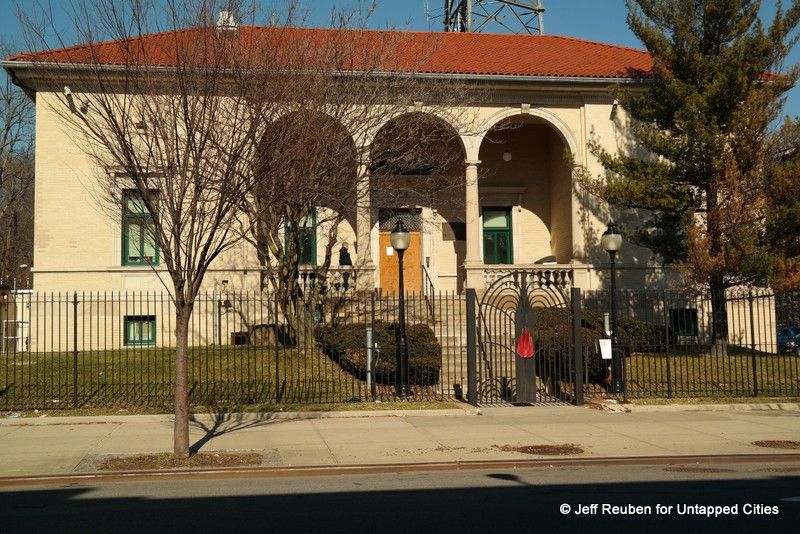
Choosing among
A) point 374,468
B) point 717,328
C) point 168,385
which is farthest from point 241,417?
point 717,328

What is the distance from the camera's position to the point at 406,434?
13.2 m

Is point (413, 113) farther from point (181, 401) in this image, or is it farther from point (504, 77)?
point (181, 401)

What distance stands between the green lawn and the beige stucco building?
378 cm

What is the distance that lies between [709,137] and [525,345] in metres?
7.64

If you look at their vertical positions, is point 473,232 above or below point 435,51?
below

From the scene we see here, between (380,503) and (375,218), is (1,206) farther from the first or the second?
(380,503)

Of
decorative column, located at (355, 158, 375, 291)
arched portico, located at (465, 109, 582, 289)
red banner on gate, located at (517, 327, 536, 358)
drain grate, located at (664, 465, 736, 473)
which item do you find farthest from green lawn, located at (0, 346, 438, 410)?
arched portico, located at (465, 109, 582, 289)

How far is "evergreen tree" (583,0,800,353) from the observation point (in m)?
19.5

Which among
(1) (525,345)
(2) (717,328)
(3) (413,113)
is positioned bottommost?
(1) (525,345)

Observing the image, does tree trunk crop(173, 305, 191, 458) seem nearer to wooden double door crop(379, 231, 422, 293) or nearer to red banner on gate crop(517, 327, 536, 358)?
red banner on gate crop(517, 327, 536, 358)

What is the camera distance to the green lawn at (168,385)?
15641 mm

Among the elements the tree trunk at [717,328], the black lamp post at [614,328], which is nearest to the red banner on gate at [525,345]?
the black lamp post at [614,328]

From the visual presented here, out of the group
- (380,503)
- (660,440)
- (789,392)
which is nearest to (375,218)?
(789,392)

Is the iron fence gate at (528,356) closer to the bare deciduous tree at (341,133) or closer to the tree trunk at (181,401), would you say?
the bare deciduous tree at (341,133)
